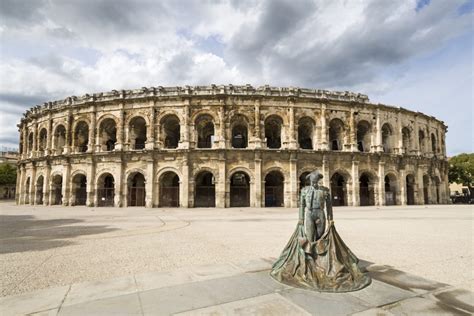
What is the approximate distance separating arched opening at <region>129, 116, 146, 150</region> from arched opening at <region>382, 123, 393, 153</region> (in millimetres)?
Result: 22482

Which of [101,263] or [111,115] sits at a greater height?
[111,115]

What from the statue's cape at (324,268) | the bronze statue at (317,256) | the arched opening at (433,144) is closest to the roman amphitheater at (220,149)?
the arched opening at (433,144)

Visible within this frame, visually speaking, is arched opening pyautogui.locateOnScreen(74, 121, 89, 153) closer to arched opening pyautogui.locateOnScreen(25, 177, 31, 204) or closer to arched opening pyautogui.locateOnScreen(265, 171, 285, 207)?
arched opening pyautogui.locateOnScreen(25, 177, 31, 204)

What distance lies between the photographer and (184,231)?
31.0 feet

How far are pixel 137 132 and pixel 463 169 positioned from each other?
3820 cm

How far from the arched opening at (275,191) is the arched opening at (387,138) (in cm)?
1079

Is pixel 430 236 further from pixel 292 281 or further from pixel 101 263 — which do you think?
pixel 101 263

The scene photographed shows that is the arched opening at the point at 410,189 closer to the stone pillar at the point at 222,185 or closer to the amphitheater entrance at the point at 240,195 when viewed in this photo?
the amphitheater entrance at the point at 240,195

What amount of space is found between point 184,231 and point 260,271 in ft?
17.3

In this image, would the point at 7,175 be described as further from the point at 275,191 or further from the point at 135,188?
the point at 275,191

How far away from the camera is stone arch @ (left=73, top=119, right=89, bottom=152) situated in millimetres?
23577

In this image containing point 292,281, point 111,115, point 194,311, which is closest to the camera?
point 194,311

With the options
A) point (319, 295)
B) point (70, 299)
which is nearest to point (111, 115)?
point (70, 299)

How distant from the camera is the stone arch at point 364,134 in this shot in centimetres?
2397
